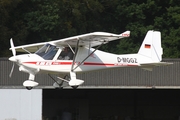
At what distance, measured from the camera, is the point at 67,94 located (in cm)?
4612

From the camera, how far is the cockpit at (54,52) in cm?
2756

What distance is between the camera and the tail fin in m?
30.5

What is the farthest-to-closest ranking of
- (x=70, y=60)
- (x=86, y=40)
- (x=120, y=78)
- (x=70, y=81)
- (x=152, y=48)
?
(x=120, y=78)
(x=152, y=48)
(x=70, y=60)
(x=86, y=40)
(x=70, y=81)

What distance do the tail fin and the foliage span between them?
2215 cm

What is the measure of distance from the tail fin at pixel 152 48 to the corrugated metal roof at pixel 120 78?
630 cm

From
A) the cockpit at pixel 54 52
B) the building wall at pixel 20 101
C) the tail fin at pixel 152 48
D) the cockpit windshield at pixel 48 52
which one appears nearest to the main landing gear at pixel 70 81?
the cockpit at pixel 54 52

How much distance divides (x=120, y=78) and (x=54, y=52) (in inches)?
417

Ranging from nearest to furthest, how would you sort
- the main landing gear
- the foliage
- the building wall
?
the main landing gear, the building wall, the foliage

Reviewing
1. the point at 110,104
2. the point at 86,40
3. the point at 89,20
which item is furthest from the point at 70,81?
the point at 89,20

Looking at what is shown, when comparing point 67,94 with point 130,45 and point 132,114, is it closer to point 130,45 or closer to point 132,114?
point 132,114

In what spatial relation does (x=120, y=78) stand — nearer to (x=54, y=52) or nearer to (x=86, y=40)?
(x=86, y=40)

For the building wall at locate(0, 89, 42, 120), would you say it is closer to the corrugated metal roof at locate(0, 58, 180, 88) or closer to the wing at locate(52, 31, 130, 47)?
the corrugated metal roof at locate(0, 58, 180, 88)

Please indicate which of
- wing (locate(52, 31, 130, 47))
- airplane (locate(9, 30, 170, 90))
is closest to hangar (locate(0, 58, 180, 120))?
airplane (locate(9, 30, 170, 90))

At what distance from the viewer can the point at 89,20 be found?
59562mm
